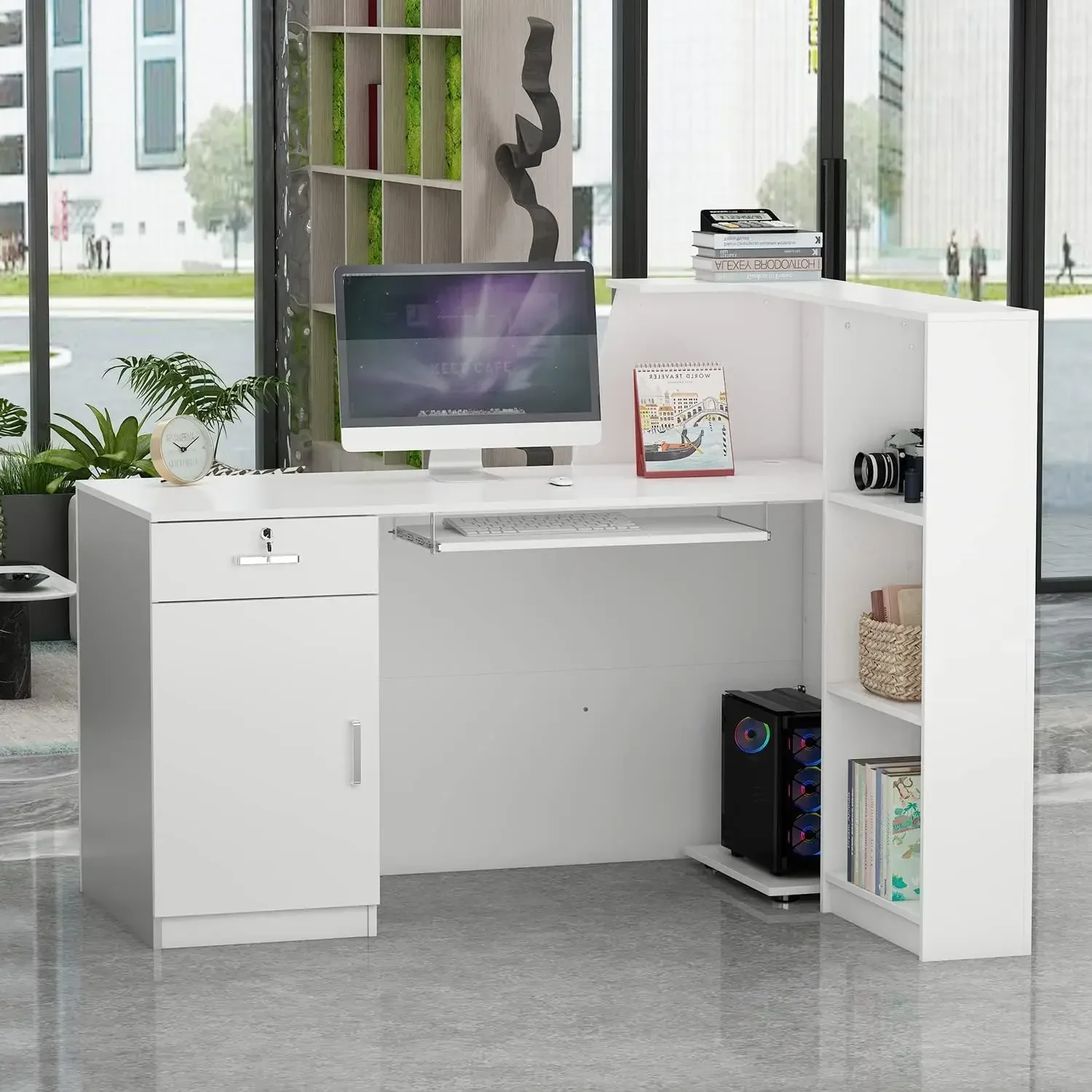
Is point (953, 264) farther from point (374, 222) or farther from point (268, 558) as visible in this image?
point (268, 558)

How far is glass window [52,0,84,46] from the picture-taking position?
7.98 meters

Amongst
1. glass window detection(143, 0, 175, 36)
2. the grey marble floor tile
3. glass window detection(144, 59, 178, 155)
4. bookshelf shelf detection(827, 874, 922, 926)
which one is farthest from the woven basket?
glass window detection(143, 0, 175, 36)

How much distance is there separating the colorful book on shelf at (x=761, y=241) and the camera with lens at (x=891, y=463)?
66 centimetres

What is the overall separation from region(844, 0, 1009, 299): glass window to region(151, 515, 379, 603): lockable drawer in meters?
4.39

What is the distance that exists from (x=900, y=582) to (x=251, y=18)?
172 inches

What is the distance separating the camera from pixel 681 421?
508cm

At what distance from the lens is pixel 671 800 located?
5.29 metres

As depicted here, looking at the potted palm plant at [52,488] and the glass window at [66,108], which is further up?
the glass window at [66,108]

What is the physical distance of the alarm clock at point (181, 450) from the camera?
473cm

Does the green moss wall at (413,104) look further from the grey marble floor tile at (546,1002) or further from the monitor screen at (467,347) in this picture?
the grey marble floor tile at (546,1002)

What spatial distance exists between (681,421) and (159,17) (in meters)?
3.87

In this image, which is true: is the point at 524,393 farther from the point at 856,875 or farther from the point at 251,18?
the point at 251,18

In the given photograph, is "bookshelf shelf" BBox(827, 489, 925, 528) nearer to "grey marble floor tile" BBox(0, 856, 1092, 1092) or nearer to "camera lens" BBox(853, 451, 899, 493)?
"camera lens" BBox(853, 451, 899, 493)

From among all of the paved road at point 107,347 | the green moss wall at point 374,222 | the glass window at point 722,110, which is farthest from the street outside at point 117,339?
the glass window at point 722,110
